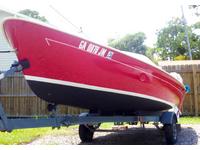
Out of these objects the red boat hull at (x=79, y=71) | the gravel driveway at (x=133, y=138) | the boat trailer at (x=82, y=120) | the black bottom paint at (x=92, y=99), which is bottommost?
the gravel driveway at (x=133, y=138)

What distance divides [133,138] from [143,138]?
0.75 ft

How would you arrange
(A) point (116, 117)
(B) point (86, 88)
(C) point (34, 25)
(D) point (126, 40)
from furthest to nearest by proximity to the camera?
(D) point (126, 40) → (A) point (116, 117) → (B) point (86, 88) → (C) point (34, 25)

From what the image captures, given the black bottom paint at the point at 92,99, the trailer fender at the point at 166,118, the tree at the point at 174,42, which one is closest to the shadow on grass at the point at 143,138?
the trailer fender at the point at 166,118

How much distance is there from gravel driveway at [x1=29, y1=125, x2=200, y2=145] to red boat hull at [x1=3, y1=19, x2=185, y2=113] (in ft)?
4.19

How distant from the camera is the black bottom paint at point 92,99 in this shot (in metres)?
6.38

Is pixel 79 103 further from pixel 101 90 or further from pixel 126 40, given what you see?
pixel 126 40

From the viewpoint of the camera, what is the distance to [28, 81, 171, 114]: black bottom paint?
6.38 metres

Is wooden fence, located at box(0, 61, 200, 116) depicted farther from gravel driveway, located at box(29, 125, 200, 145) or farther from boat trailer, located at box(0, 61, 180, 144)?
boat trailer, located at box(0, 61, 180, 144)

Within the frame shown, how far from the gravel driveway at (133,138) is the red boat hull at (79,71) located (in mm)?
1278

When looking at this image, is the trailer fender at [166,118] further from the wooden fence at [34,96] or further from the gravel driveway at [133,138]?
the wooden fence at [34,96]

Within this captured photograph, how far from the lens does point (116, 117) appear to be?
7.48 metres

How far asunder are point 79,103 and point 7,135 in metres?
3.29

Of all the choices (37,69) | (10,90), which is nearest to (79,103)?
(37,69)

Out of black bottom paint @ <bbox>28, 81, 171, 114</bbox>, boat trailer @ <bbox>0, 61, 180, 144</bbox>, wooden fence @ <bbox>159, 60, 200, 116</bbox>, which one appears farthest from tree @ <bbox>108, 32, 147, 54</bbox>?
black bottom paint @ <bbox>28, 81, 171, 114</bbox>
